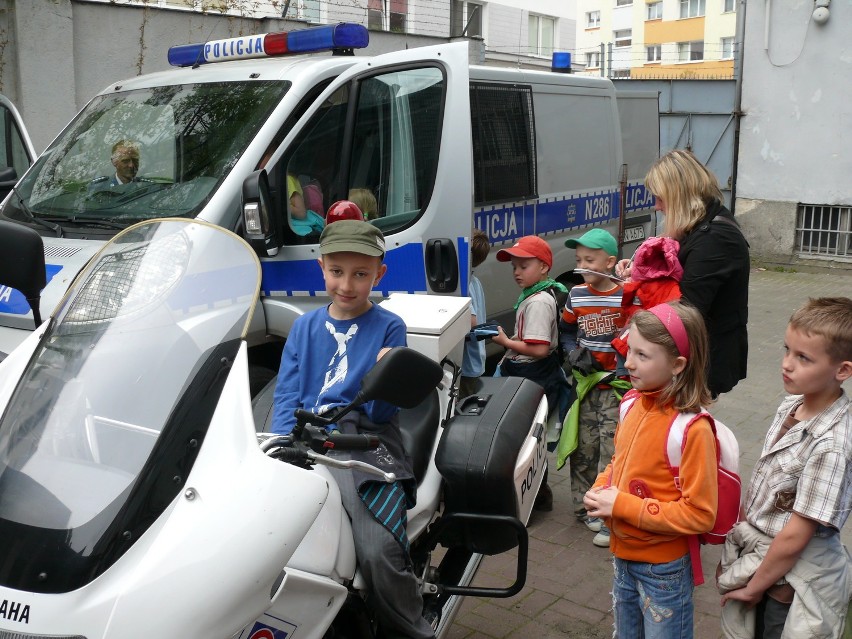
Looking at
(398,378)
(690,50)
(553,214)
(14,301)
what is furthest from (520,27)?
(398,378)

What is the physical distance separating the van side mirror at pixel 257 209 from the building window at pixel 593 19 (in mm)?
50803

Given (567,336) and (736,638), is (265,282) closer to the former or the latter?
(567,336)

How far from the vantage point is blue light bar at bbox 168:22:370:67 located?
5.72 m

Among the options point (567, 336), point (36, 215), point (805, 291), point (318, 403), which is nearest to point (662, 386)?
point (318, 403)

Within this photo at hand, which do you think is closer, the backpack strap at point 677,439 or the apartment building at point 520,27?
the backpack strap at point 677,439

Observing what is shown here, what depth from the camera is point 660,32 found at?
4847 centimetres

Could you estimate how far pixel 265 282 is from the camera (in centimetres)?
518

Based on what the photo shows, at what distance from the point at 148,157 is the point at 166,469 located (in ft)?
12.3

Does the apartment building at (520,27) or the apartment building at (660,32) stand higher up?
the apartment building at (660,32)

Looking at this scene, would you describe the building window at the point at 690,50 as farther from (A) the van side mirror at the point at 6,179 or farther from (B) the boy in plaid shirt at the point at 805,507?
(B) the boy in plaid shirt at the point at 805,507

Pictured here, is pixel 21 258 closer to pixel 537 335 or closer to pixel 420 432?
pixel 420 432

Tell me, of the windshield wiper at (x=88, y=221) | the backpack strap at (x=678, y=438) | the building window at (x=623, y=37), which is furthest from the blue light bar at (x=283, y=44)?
the building window at (x=623, y=37)

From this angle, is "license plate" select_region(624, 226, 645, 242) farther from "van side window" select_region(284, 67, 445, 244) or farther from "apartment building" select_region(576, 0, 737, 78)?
"apartment building" select_region(576, 0, 737, 78)

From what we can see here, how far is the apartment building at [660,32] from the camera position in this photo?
44.3m
